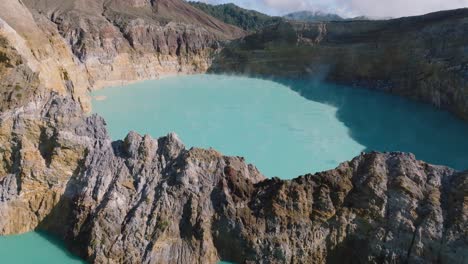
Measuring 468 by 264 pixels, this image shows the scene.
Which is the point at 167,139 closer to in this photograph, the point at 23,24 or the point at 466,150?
the point at 466,150

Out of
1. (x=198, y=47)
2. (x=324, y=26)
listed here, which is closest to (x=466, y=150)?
(x=324, y=26)

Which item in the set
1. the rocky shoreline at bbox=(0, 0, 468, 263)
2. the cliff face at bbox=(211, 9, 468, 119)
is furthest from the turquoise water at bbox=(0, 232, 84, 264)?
the cliff face at bbox=(211, 9, 468, 119)

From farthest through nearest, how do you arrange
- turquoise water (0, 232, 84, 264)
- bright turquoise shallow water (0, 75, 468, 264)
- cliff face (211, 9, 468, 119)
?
cliff face (211, 9, 468, 119), bright turquoise shallow water (0, 75, 468, 264), turquoise water (0, 232, 84, 264)

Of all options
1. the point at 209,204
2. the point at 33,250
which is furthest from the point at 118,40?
the point at 209,204

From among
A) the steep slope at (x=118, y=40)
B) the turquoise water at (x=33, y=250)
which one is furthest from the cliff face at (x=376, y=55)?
the turquoise water at (x=33, y=250)

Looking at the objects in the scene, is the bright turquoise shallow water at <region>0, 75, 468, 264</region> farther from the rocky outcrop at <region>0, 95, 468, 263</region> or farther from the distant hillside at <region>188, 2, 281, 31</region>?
the distant hillside at <region>188, 2, 281, 31</region>

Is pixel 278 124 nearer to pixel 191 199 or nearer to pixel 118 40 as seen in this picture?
pixel 191 199

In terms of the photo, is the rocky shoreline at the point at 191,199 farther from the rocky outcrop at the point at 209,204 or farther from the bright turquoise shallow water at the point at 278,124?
the bright turquoise shallow water at the point at 278,124
